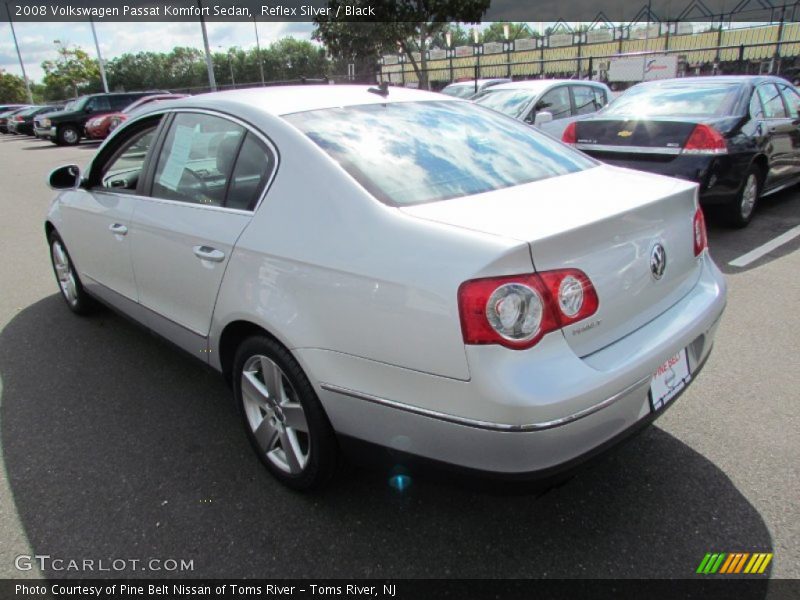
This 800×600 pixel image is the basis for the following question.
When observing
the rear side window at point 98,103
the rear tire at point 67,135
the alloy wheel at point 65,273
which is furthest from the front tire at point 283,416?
the rear side window at point 98,103

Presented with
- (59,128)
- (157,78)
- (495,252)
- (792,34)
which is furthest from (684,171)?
(157,78)

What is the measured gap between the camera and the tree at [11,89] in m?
76.2

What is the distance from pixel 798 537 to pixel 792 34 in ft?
129

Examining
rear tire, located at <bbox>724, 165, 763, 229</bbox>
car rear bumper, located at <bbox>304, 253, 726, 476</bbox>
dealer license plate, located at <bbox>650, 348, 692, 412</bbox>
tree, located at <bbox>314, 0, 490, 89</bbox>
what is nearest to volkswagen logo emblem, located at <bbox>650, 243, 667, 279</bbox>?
car rear bumper, located at <bbox>304, 253, 726, 476</bbox>

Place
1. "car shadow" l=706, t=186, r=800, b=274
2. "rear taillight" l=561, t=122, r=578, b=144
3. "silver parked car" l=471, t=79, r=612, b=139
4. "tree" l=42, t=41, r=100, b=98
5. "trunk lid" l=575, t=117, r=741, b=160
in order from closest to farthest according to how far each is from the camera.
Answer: "car shadow" l=706, t=186, r=800, b=274
"trunk lid" l=575, t=117, r=741, b=160
"rear taillight" l=561, t=122, r=578, b=144
"silver parked car" l=471, t=79, r=612, b=139
"tree" l=42, t=41, r=100, b=98

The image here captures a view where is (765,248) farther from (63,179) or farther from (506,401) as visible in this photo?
(63,179)

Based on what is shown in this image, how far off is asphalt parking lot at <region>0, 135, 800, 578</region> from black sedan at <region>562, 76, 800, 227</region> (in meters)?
2.52

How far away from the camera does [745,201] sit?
607cm

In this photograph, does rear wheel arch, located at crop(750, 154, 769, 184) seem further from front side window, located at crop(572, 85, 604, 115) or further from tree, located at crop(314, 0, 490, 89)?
tree, located at crop(314, 0, 490, 89)

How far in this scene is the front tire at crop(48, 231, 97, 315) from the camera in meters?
4.34

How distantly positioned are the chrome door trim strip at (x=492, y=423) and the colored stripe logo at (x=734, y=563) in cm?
68

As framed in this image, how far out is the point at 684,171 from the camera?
5512mm

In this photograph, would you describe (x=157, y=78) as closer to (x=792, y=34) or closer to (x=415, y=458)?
(x=792, y=34)

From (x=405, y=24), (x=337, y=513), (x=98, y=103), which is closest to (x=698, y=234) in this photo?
(x=337, y=513)
